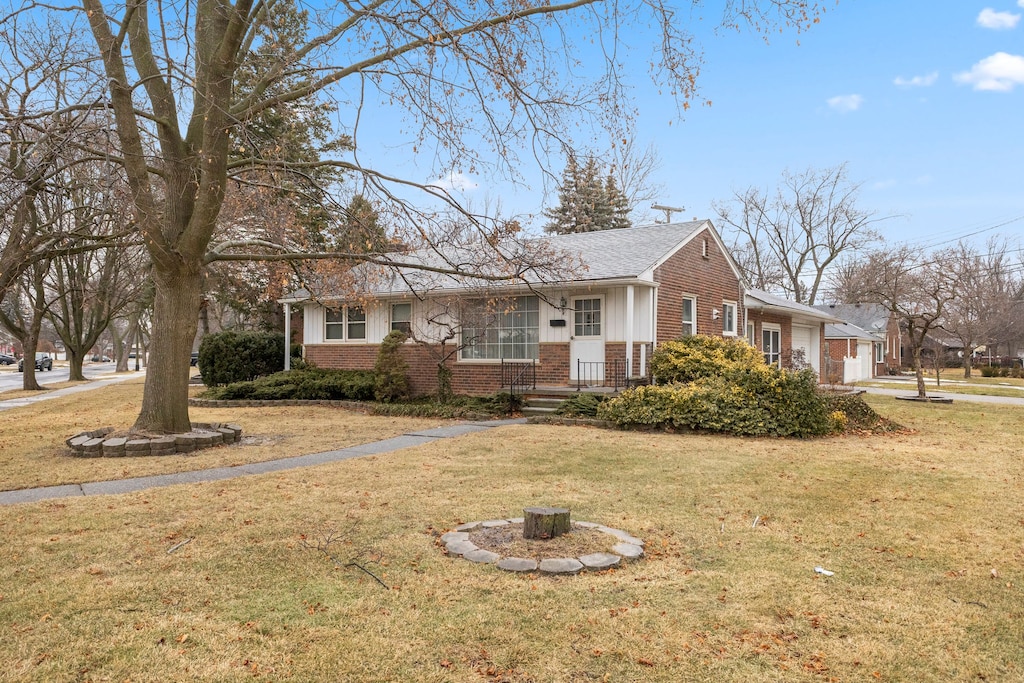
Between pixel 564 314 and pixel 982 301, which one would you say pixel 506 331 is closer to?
pixel 564 314

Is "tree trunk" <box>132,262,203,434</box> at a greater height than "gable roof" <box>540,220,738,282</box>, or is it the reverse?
"gable roof" <box>540,220,738,282</box>

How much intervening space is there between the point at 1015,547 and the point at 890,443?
633 cm

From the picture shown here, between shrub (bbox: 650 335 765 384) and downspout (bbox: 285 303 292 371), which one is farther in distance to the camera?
downspout (bbox: 285 303 292 371)

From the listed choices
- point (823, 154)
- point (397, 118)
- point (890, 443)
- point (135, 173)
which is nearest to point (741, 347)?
point (890, 443)

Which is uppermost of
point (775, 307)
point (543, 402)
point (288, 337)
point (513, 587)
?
point (775, 307)

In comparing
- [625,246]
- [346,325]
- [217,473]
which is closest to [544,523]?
[217,473]

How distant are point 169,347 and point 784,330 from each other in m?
20.7

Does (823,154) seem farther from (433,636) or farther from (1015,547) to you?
(433,636)

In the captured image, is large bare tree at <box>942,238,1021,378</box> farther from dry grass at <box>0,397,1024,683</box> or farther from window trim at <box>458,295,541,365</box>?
dry grass at <box>0,397,1024,683</box>

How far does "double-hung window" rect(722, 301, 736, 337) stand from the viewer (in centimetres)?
1959

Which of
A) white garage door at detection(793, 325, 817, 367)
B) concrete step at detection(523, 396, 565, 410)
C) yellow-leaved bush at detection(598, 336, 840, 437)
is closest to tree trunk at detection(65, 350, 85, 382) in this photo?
concrete step at detection(523, 396, 565, 410)

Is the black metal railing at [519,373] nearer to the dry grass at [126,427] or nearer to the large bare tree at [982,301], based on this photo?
the dry grass at [126,427]

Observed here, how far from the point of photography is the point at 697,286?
1798 centimetres

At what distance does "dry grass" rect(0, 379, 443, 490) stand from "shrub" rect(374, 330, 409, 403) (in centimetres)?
111
